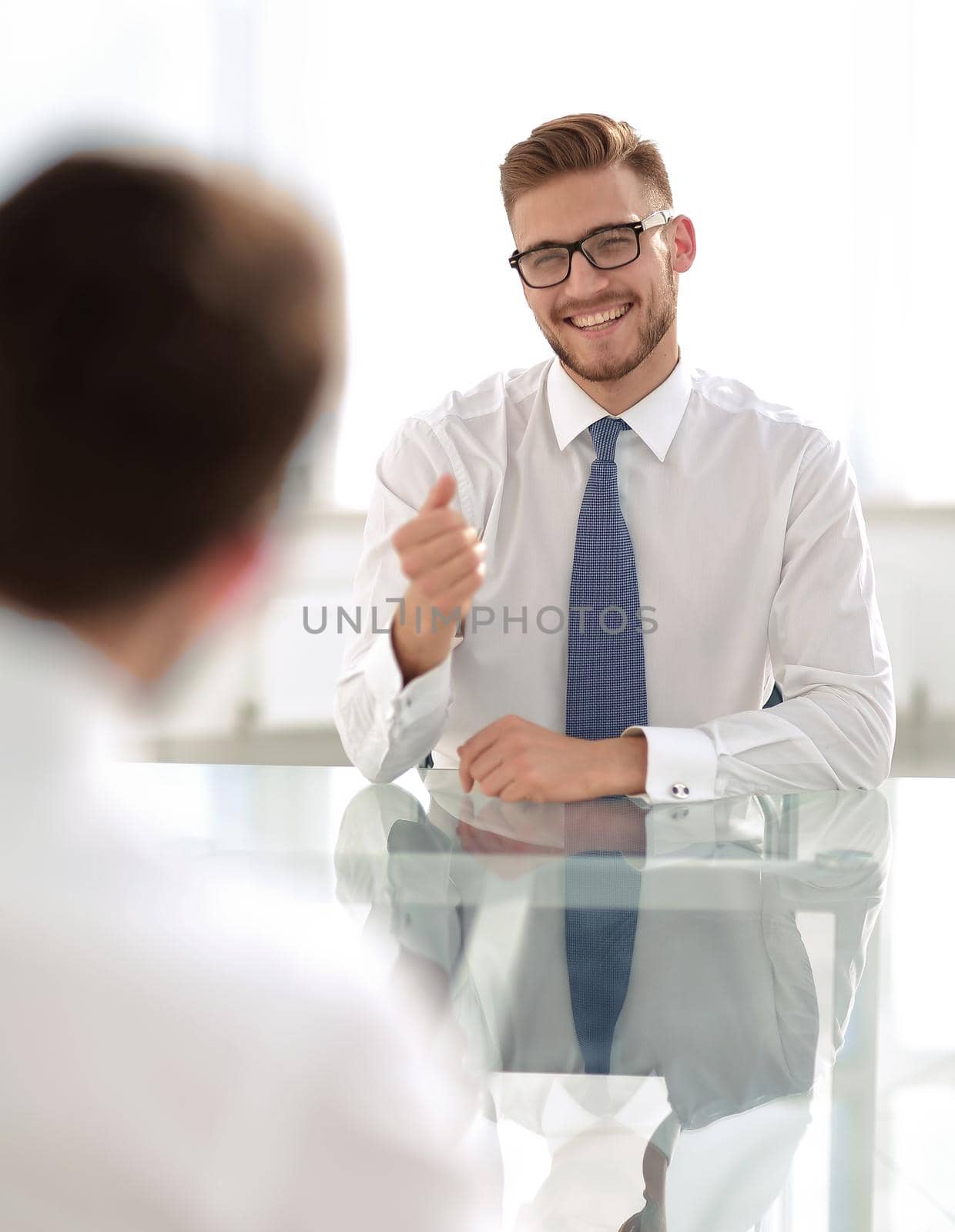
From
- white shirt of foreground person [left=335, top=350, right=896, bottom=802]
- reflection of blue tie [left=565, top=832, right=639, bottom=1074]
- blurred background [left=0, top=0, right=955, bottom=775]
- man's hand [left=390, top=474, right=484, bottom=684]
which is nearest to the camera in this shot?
reflection of blue tie [left=565, top=832, right=639, bottom=1074]

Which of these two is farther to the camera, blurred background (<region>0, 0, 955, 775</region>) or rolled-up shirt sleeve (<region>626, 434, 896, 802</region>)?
blurred background (<region>0, 0, 955, 775</region>)

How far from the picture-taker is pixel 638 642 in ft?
6.73

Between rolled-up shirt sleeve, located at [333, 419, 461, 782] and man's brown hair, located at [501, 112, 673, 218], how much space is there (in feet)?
1.61

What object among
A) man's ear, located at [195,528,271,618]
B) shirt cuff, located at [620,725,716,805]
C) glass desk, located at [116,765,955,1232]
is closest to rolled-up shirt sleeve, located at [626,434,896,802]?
shirt cuff, located at [620,725,716,805]

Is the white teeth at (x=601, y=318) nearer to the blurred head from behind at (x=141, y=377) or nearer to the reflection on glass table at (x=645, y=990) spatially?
the reflection on glass table at (x=645, y=990)

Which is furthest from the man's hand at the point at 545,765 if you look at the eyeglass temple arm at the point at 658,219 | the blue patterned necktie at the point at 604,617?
the eyeglass temple arm at the point at 658,219

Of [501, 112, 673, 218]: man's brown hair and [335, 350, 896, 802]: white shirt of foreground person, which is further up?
[501, 112, 673, 218]: man's brown hair

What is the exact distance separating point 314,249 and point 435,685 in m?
1.18

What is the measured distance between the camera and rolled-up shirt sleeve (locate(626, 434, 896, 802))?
5.40ft

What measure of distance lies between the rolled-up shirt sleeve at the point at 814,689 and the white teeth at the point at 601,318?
0.44m

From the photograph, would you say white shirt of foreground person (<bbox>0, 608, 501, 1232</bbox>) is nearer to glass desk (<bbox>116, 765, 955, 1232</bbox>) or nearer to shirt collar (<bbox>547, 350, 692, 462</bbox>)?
glass desk (<bbox>116, 765, 955, 1232</bbox>)

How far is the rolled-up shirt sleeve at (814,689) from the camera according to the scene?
5.40ft

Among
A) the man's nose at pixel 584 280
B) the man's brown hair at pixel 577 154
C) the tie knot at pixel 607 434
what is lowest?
the tie knot at pixel 607 434

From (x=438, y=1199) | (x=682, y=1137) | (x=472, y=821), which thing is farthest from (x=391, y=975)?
(x=472, y=821)
